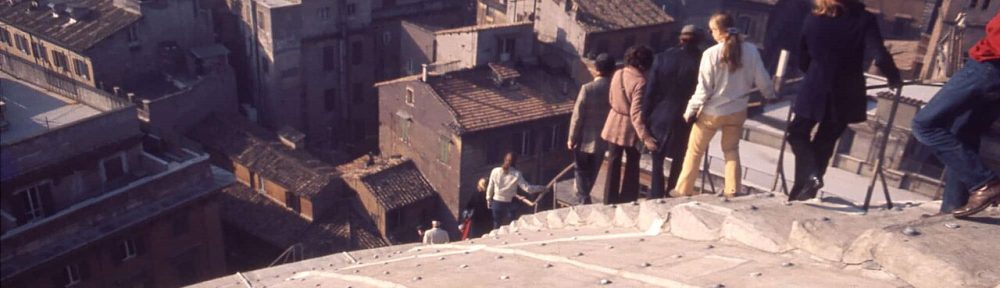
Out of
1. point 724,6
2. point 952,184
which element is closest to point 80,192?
point 952,184

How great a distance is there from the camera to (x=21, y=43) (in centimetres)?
3055

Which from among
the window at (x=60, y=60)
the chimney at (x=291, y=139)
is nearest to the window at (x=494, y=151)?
the chimney at (x=291, y=139)

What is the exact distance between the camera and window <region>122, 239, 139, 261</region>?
21.5 metres

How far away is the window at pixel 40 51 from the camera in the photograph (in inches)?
1169

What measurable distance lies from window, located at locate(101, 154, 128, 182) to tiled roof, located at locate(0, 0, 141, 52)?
8779mm

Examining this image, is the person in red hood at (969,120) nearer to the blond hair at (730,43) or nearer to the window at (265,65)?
the blond hair at (730,43)

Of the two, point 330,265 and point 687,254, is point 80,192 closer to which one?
point 330,265

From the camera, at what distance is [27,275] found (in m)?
19.0

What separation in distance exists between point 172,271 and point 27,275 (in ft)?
15.9

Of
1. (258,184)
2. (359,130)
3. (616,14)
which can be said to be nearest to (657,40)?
(616,14)

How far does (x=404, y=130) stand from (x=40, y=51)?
13.7 metres

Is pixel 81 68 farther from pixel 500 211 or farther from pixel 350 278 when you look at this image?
pixel 350 278

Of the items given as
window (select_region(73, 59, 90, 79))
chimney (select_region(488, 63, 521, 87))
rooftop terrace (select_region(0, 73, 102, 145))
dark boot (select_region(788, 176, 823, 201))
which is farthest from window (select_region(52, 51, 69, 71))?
dark boot (select_region(788, 176, 823, 201))

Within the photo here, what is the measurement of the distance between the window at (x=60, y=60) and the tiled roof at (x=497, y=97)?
525 inches
